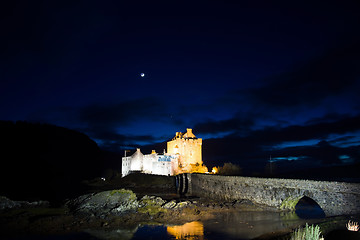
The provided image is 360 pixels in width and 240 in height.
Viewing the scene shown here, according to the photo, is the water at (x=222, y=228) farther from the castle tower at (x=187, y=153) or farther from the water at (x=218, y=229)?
the castle tower at (x=187, y=153)

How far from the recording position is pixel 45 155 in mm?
94250

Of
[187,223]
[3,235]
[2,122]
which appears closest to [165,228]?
[187,223]

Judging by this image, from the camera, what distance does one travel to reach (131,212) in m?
23.7

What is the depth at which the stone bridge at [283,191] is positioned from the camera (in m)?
18.9

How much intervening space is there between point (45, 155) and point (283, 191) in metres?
93.9

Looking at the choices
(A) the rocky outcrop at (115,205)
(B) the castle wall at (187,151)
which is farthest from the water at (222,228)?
(B) the castle wall at (187,151)

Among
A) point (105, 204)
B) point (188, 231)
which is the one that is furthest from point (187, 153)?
point (188, 231)

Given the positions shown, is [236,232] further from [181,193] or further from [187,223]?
[181,193]

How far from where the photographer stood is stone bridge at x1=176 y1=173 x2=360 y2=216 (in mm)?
18889

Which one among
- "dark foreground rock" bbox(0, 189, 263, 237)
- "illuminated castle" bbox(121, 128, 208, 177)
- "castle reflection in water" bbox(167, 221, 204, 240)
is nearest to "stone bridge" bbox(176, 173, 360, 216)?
"dark foreground rock" bbox(0, 189, 263, 237)

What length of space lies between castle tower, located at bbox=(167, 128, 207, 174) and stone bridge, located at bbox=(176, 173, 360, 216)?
15454 millimetres

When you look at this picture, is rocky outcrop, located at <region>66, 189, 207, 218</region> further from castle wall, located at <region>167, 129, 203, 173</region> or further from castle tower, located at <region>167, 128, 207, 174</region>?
castle wall, located at <region>167, 129, 203, 173</region>

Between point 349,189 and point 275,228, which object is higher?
point 349,189

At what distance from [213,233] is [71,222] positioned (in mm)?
11683
